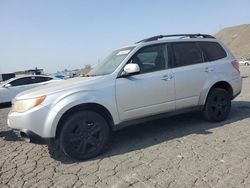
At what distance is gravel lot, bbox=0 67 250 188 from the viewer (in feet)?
11.4

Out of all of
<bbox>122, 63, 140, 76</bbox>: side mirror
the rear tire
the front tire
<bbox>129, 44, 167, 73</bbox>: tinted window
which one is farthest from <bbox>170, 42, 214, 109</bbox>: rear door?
the front tire

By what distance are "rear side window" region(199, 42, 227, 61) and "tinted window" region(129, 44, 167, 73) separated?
1.05m

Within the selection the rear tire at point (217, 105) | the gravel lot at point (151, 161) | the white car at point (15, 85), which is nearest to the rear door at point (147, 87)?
the gravel lot at point (151, 161)

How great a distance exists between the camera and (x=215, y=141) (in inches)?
183

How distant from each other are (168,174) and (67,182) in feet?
4.41

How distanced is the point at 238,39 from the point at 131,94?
110416 millimetres

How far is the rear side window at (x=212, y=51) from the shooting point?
5771mm

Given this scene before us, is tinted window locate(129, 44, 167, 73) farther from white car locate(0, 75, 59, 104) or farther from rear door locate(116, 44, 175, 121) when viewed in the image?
white car locate(0, 75, 59, 104)

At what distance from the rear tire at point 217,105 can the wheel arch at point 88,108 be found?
227cm

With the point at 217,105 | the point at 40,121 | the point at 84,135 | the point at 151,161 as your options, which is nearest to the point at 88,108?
the point at 84,135

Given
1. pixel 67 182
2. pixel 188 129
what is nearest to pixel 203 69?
pixel 188 129

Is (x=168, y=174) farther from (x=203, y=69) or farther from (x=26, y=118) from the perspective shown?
(x=203, y=69)

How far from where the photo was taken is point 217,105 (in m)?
5.84

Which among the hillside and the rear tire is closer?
the rear tire
